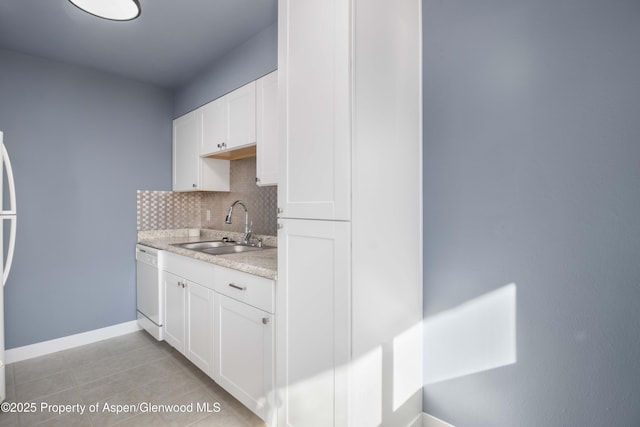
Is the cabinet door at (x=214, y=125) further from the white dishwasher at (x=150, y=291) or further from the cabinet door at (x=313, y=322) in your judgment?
the cabinet door at (x=313, y=322)

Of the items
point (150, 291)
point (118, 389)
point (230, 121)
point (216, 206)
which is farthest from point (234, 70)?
point (118, 389)

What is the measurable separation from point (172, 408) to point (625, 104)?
2.66 metres

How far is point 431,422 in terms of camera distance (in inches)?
64.2

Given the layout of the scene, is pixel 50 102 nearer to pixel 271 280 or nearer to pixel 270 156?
pixel 270 156

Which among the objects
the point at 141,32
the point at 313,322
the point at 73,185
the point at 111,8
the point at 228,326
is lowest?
the point at 228,326

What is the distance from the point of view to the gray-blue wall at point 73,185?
2.55 meters

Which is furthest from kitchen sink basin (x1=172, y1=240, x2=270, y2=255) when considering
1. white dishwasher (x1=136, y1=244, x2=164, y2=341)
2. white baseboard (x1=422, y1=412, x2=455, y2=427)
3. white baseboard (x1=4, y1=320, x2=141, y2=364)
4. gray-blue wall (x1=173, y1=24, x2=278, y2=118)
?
white baseboard (x1=422, y1=412, x2=455, y2=427)

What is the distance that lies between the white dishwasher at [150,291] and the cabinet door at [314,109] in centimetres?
181

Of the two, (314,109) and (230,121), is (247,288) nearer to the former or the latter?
(314,109)

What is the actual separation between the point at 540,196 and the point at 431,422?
125 cm

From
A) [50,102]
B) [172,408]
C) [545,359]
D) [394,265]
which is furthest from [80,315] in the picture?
[545,359]

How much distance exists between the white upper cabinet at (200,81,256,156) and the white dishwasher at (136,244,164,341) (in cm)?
106

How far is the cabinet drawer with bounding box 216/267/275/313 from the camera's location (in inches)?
61.6

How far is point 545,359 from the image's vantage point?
4.27ft
